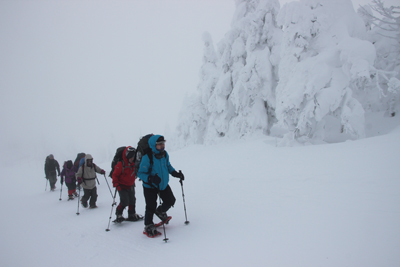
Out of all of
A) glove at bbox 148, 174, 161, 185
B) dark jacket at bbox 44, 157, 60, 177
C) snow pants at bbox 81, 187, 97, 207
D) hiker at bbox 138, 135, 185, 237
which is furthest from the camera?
dark jacket at bbox 44, 157, 60, 177

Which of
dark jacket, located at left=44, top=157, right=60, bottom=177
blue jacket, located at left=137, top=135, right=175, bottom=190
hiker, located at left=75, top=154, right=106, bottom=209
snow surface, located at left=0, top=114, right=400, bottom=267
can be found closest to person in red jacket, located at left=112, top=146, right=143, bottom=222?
snow surface, located at left=0, top=114, right=400, bottom=267

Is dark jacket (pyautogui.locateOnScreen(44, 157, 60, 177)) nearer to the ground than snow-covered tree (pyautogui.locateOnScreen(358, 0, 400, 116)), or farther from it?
nearer to the ground

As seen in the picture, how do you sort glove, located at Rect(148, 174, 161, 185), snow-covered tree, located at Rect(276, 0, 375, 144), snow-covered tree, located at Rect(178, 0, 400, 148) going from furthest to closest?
snow-covered tree, located at Rect(178, 0, 400, 148)
snow-covered tree, located at Rect(276, 0, 375, 144)
glove, located at Rect(148, 174, 161, 185)

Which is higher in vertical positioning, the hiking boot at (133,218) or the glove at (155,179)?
the glove at (155,179)

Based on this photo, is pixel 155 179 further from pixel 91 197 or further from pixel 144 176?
pixel 91 197

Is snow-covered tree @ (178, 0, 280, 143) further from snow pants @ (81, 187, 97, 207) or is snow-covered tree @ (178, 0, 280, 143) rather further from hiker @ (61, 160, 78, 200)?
hiker @ (61, 160, 78, 200)

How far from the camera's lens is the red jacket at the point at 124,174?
19.1ft

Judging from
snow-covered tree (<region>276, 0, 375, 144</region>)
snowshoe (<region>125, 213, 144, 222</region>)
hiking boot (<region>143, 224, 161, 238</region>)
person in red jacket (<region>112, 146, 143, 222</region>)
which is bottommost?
snowshoe (<region>125, 213, 144, 222</region>)

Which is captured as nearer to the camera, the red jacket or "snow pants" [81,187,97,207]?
the red jacket

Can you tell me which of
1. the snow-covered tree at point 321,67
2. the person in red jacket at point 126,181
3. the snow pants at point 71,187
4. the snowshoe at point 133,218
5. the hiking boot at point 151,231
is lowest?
the snow pants at point 71,187

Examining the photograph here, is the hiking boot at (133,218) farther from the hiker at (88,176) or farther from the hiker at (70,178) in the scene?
the hiker at (70,178)

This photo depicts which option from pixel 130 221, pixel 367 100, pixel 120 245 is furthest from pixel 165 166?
pixel 367 100

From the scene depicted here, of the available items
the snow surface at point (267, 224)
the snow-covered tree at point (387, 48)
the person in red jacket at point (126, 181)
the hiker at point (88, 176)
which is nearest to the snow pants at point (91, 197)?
the hiker at point (88, 176)

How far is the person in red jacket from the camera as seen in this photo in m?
5.91
